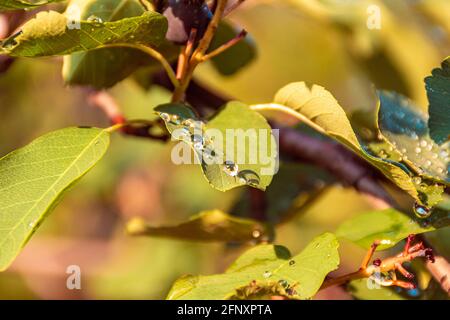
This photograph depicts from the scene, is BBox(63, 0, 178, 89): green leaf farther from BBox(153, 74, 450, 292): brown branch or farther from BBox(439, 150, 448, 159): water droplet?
BBox(439, 150, 448, 159): water droplet

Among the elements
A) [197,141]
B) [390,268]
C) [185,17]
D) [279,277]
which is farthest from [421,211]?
[185,17]

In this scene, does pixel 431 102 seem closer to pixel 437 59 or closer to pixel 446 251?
pixel 446 251

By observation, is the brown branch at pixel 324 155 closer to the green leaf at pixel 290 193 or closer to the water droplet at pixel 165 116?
the green leaf at pixel 290 193

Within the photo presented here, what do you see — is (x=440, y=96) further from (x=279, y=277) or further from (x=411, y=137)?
(x=279, y=277)

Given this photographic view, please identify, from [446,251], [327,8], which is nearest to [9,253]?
[446,251]

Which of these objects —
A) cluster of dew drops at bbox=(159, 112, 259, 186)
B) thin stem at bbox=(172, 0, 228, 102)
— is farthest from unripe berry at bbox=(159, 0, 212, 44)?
cluster of dew drops at bbox=(159, 112, 259, 186)
